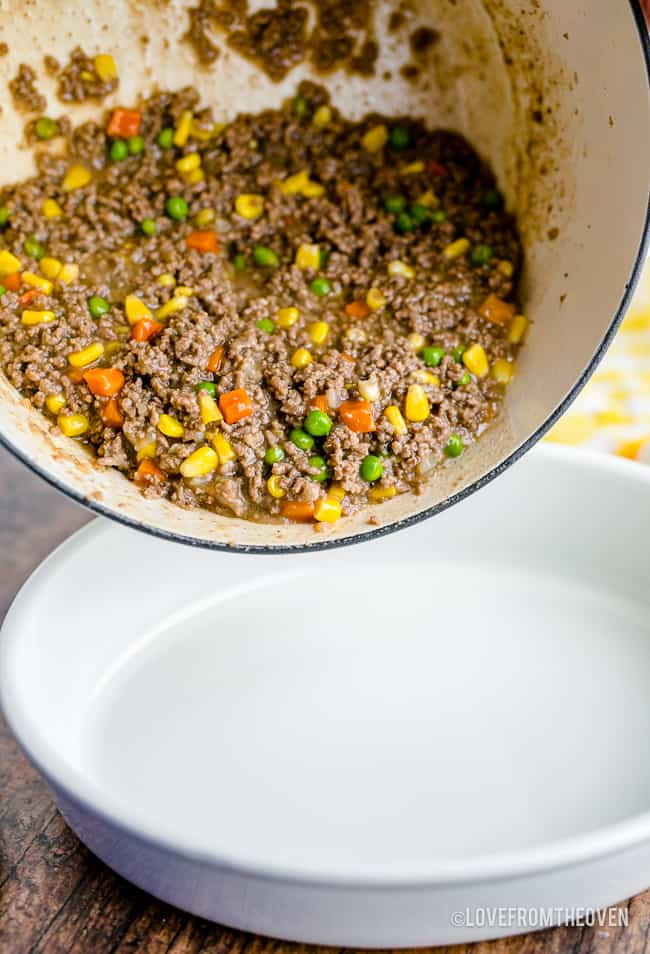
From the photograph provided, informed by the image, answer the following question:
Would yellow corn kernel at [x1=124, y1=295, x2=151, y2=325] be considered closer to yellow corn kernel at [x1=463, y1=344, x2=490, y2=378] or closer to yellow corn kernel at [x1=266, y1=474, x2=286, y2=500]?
yellow corn kernel at [x1=266, y1=474, x2=286, y2=500]

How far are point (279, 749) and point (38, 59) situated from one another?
1.44 m

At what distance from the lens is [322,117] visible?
101 inches

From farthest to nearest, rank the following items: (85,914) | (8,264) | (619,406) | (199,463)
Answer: (619,406) < (8,264) < (199,463) < (85,914)

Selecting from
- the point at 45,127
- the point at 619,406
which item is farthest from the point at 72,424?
the point at 619,406

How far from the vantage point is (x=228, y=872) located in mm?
1650

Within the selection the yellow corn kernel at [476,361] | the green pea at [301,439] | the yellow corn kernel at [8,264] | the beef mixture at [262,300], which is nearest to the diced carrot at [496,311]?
the beef mixture at [262,300]

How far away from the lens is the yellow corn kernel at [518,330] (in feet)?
7.62

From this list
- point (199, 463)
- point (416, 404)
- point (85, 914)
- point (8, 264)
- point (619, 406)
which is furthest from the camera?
point (619, 406)

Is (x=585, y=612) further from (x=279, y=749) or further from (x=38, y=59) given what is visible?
(x=38, y=59)

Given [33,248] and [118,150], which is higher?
[118,150]

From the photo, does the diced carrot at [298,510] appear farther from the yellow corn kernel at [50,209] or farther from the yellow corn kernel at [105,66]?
the yellow corn kernel at [105,66]

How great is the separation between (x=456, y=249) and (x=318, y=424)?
57 centimetres

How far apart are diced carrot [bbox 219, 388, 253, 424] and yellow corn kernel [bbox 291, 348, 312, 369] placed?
5.3 inches

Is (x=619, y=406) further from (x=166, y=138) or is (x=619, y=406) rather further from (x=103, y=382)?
(x=103, y=382)
